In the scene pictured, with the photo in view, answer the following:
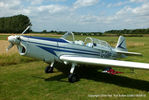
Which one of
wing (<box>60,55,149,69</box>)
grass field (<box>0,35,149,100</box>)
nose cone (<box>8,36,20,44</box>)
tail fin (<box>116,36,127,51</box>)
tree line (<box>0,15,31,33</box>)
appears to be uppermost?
tree line (<box>0,15,31,33</box>)

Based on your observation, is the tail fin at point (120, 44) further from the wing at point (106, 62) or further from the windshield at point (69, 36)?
the wing at point (106, 62)

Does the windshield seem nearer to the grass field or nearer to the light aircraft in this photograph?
the light aircraft

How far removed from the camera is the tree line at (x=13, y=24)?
8237cm

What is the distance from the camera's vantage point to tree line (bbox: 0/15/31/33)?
82.4m

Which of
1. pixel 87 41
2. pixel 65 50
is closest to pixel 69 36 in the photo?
pixel 65 50

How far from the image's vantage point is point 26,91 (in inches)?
208

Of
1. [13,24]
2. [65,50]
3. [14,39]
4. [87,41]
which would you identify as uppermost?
[13,24]

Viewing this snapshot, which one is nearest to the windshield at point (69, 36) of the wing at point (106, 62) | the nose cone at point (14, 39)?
the wing at point (106, 62)

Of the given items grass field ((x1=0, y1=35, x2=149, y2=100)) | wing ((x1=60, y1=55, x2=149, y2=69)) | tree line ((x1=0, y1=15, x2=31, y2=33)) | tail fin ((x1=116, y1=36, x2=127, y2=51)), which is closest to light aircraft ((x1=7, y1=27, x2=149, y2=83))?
wing ((x1=60, y1=55, x2=149, y2=69))

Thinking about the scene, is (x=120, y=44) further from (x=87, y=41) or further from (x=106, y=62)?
(x=106, y=62)

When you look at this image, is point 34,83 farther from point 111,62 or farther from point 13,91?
point 111,62

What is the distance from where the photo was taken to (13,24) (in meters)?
84.1

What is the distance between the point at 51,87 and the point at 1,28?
90247 mm

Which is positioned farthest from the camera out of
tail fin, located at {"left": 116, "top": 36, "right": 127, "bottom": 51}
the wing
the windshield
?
tail fin, located at {"left": 116, "top": 36, "right": 127, "bottom": 51}
